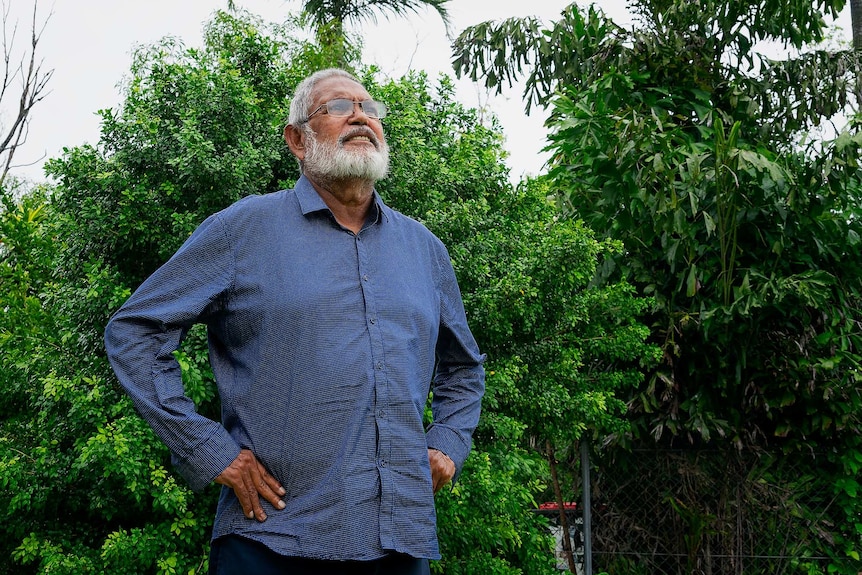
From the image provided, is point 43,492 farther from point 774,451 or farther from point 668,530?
point 774,451

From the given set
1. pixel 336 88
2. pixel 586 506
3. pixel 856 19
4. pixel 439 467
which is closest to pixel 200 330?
pixel 336 88

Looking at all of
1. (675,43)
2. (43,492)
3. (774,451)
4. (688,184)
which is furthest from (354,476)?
(675,43)

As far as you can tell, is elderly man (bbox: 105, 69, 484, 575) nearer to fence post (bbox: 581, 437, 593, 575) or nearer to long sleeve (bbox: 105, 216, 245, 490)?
long sleeve (bbox: 105, 216, 245, 490)

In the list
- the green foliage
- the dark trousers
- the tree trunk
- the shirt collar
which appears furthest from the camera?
the tree trunk

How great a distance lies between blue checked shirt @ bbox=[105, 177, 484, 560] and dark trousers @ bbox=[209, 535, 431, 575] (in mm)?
25

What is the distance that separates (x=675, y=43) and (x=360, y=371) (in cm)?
548

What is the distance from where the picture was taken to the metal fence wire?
18.3 ft

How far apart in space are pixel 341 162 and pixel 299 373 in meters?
0.50

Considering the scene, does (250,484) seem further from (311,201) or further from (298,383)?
(311,201)

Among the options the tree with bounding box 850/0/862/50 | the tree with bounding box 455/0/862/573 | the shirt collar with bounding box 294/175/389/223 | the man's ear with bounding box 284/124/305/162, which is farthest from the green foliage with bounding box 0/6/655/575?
the tree with bounding box 850/0/862/50

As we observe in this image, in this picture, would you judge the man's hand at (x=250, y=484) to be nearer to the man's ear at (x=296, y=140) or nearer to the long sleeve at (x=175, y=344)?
the long sleeve at (x=175, y=344)

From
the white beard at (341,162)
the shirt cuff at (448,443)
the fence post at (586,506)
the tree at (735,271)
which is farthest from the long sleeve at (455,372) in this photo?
the fence post at (586,506)

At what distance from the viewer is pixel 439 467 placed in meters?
2.00

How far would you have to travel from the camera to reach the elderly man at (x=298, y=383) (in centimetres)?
174
